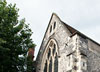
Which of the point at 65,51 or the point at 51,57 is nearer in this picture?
the point at 65,51

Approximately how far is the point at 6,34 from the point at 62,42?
425 centimetres

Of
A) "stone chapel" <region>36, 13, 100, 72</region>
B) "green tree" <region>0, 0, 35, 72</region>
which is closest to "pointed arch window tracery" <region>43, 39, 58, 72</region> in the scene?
"stone chapel" <region>36, 13, 100, 72</region>

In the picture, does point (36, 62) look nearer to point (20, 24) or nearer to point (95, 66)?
point (20, 24)

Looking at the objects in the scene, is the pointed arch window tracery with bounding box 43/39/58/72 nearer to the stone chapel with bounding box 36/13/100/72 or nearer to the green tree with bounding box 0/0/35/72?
the stone chapel with bounding box 36/13/100/72

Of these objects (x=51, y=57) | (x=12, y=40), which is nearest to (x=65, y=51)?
(x=51, y=57)

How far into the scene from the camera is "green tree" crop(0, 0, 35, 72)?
45.2ft

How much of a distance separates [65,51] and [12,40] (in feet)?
13.8

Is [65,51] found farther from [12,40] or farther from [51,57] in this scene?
[12,40]

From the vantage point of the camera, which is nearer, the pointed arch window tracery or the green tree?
the green tree

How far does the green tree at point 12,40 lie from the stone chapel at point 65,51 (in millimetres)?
1873

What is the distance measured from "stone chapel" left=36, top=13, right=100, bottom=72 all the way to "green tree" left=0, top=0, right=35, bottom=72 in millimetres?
1873

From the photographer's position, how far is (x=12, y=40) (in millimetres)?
14492

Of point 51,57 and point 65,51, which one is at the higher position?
point 65,51

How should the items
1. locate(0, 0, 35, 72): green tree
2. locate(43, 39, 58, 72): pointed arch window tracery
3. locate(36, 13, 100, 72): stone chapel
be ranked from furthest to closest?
locate(43, 39, 58, 72): pointed arch window tracery < locate(0, 0, 35, 72): green tree < locate(36, 13, 100, 72): stone chapel
